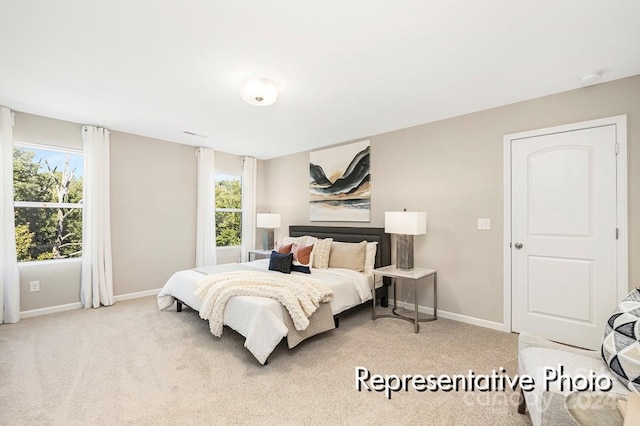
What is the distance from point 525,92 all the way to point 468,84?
2.25ft

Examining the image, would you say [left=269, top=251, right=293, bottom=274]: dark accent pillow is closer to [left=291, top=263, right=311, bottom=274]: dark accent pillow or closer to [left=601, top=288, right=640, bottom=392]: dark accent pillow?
[left=291, top=263, right=311, bottom=274]: dark accent pillow

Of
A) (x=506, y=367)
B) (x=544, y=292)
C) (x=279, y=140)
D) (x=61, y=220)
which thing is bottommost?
(x=506, y=367)

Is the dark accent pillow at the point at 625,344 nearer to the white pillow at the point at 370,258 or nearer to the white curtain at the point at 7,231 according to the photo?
the white pillow at the point at 370,258

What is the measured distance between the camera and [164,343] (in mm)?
2791

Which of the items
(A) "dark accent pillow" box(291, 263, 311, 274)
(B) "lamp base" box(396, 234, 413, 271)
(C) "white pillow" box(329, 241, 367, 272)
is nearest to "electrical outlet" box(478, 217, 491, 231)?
(B) "lamp base" box(396, 234, 413, 271)

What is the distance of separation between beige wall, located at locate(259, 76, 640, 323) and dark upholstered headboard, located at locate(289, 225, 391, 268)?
0.26 meters

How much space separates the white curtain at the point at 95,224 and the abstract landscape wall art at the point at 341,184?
3097 millimetres

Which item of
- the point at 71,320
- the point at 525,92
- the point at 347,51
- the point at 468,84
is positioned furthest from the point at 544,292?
the point at 71,320

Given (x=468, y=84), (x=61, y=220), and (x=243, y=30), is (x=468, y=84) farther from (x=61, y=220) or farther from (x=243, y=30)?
(x=61, y=220)

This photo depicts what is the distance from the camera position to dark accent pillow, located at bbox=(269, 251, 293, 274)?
3.62m

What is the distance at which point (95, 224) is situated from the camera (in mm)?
3875

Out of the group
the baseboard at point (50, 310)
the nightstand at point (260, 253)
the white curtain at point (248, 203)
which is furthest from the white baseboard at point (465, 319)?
the baseboard at point (50, 310)

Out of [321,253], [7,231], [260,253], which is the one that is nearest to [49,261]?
[7,231]

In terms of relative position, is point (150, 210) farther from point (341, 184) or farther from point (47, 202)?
point (341, 184)
